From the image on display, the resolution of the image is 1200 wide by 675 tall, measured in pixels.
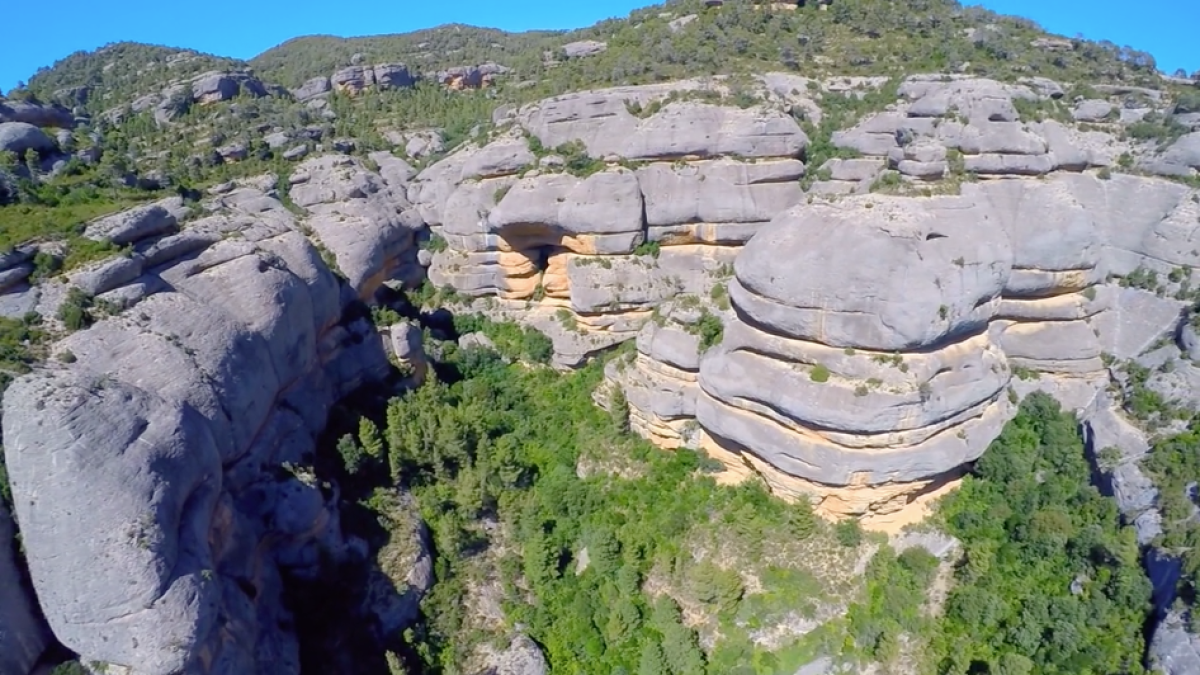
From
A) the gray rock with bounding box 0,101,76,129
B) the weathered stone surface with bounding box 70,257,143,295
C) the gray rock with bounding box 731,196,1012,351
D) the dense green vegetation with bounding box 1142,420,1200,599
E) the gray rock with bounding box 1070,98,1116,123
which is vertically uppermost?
the gray rock with bounding box 0,101,76,129

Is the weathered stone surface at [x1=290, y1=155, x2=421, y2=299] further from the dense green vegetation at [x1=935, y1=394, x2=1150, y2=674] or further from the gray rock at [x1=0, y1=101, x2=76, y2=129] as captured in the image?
the dense green vegetation at [x1=935, y1=394, x2=1150, y2=674]

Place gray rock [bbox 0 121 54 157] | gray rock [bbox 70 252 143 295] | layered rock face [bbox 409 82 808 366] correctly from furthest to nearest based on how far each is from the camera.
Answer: layered rock face [bbox 409 82 808 366] → gray rock [bbox 0 121 54 157] → gray rock [bbox 70 252 143 295]

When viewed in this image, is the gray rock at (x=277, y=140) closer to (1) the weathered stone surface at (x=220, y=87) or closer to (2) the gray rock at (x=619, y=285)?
(1) the weathered stone surface at (x=220, y=87)

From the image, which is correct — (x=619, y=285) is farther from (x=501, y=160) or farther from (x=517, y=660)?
(x=517, y=660)

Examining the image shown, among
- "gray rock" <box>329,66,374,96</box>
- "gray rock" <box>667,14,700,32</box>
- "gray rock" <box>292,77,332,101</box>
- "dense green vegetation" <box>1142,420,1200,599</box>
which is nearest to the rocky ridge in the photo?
"dense green vegetation" <box>1142,420,1200,599</box>

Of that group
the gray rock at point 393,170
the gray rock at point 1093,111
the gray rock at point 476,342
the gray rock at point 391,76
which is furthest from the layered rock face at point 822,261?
the gray rock at point 391,76

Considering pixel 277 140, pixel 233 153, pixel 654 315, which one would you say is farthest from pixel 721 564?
pixel 277 140
